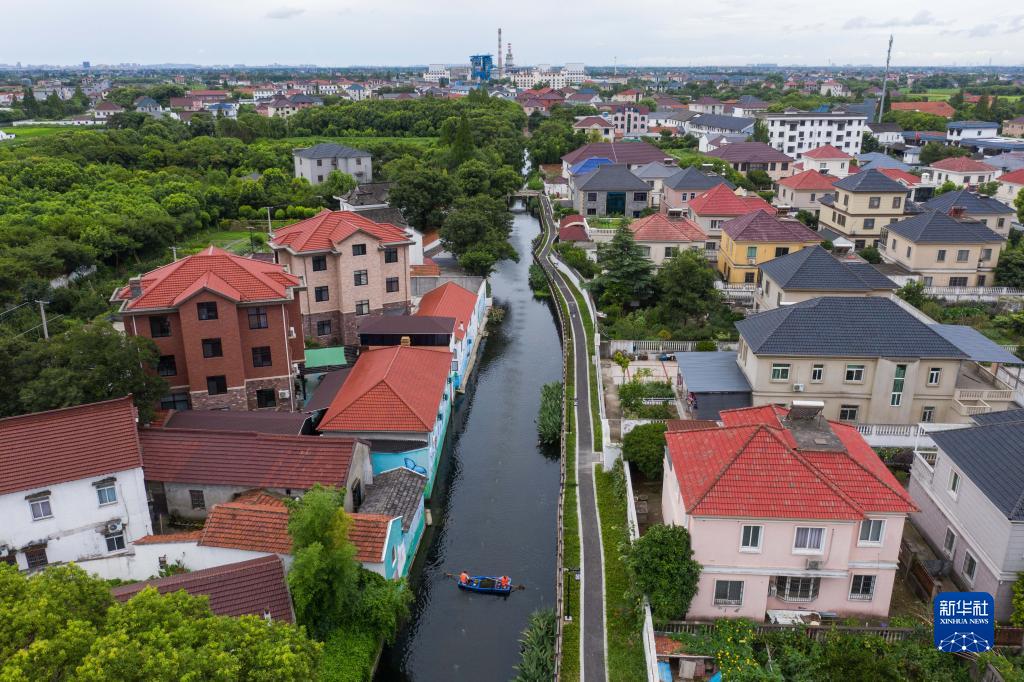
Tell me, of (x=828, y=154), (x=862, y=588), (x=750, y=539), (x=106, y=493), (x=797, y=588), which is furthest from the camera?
(x=828, y=154)

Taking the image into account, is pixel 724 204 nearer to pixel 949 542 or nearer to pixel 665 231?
pixel 665 231

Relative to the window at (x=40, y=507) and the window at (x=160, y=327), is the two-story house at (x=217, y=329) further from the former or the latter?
the window at (x=40, y=507)

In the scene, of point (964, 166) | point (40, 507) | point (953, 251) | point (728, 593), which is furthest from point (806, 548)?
point (964, 166)

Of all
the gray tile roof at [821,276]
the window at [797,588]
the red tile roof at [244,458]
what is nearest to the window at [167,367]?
the red tile roof at [244,458]

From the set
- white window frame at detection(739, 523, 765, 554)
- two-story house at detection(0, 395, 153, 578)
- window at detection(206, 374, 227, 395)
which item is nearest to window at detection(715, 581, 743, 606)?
white window frame at detection(739, 523, 765, 554)

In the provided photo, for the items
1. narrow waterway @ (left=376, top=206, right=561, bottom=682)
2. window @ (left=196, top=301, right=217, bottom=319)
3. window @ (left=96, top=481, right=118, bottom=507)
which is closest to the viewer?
narrow waterway @ (left=376, top=206, right=561, bottom=682)

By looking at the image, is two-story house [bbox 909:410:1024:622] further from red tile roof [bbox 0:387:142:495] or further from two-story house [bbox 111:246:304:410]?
two-story house [bbox 111:246:304:410]

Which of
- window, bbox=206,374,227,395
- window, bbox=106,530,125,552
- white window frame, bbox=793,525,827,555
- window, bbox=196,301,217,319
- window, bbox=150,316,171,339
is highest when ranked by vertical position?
window, bbox=196,301,217,319
